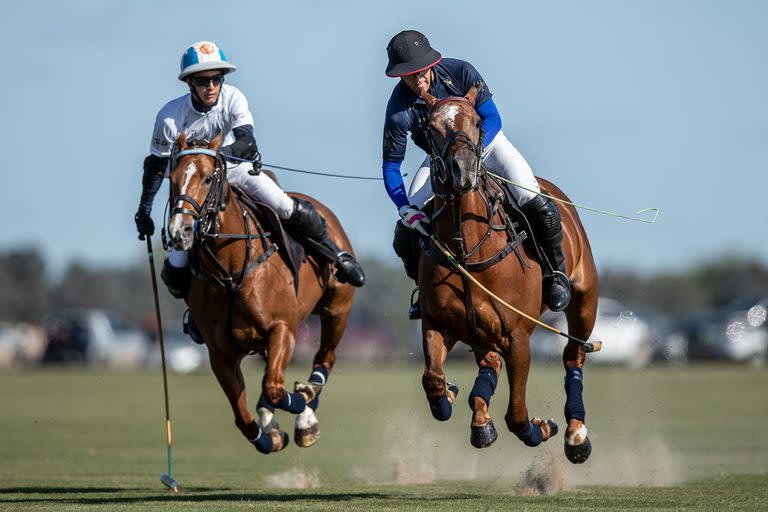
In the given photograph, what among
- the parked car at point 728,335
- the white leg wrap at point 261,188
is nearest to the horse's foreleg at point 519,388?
the white leg wrap at point 261,188

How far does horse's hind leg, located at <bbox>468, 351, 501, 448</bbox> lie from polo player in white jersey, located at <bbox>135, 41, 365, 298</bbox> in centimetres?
240

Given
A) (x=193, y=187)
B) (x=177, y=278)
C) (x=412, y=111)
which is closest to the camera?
(x=193, y=187)

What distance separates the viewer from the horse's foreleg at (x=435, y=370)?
408 inches

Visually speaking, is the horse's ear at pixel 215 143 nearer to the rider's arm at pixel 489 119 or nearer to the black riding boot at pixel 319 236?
the black riding boot at pixel 319 236

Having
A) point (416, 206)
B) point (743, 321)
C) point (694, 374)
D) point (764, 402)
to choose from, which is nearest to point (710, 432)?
point (764, 402)

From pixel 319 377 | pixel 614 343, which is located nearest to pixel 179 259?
pixel 319 377

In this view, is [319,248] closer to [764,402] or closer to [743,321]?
[764,402]

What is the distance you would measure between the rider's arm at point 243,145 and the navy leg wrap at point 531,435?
3371 millimetres

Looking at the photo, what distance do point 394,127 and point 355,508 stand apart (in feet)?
10.3

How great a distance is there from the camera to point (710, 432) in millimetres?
18781

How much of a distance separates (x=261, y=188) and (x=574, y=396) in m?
3.47

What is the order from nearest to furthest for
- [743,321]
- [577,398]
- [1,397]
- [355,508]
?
[355,508] → [577,398] → [1,397] → [743,321]

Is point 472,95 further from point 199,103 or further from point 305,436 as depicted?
point 305,436

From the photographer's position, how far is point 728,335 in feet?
126
